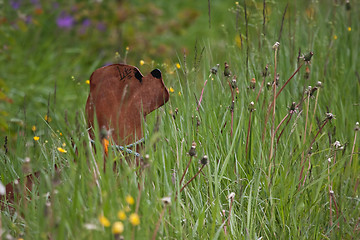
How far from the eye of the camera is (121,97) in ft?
7.27

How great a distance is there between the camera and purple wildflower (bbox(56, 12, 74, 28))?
19.1 feet

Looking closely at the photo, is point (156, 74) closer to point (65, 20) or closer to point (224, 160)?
point (224, 160)

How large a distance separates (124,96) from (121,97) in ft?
0.05

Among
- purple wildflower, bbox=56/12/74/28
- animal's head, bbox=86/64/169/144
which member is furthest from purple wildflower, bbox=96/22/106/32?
animal's head, bbox=86/64/169/144

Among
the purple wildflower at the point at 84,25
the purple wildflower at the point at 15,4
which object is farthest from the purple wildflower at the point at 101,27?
the purple wildflower at the point at 15,4

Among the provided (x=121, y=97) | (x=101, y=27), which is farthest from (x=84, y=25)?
(x=121, y=97)

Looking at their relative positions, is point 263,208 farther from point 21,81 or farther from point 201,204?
point 21,81

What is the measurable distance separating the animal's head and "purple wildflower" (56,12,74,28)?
3.79 metres

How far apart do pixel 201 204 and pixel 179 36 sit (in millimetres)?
4638

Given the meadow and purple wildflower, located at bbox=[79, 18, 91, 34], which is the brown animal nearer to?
the meadow

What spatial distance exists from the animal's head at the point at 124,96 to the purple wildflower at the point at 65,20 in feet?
12.4

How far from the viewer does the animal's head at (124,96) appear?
221 centimetres

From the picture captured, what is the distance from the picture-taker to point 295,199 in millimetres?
2258

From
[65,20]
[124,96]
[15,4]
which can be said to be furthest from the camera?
[65,20]
